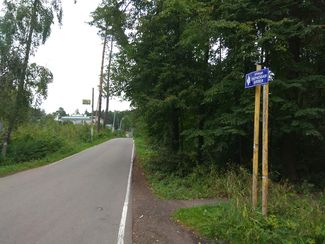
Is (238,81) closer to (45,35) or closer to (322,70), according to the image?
(322,70)

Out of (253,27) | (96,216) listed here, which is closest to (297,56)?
(253,27)

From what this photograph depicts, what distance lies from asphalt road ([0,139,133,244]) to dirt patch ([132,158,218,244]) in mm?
287

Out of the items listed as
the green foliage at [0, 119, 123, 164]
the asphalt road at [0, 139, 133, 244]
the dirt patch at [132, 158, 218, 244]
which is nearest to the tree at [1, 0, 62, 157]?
the green foliage at [0, 119, 123, 164]

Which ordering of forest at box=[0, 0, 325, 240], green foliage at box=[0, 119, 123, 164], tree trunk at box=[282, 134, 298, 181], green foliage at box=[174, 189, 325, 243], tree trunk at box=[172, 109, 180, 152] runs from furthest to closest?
green foliage at box=[0, 119, 123, 164], tree trunk at box=[172, 109, 180, 152], tree trunk at box=[282, 134, 298, 181], forest at box=[0, 0, 325, 240], green foliage at box=[174, 189, 325, 243]

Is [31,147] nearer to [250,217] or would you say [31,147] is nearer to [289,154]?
[289,154]

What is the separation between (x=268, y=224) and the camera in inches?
256

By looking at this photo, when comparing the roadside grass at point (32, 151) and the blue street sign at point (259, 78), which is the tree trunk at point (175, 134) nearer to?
the roadside grass at point (32, 151)

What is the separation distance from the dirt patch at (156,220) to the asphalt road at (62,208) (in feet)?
0.94

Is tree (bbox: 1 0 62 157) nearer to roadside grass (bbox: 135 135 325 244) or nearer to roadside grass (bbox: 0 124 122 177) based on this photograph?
roadside grass (bbox: 0 124 122 177)

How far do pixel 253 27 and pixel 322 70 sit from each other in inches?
118

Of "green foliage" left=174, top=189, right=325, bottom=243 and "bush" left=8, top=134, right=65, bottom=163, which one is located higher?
"bush" left=8, top=134, right=65, bottom=163

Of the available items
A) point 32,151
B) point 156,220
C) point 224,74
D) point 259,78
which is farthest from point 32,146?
point 259,78

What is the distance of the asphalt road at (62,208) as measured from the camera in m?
6.88

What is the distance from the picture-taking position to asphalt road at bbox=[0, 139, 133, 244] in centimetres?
688
